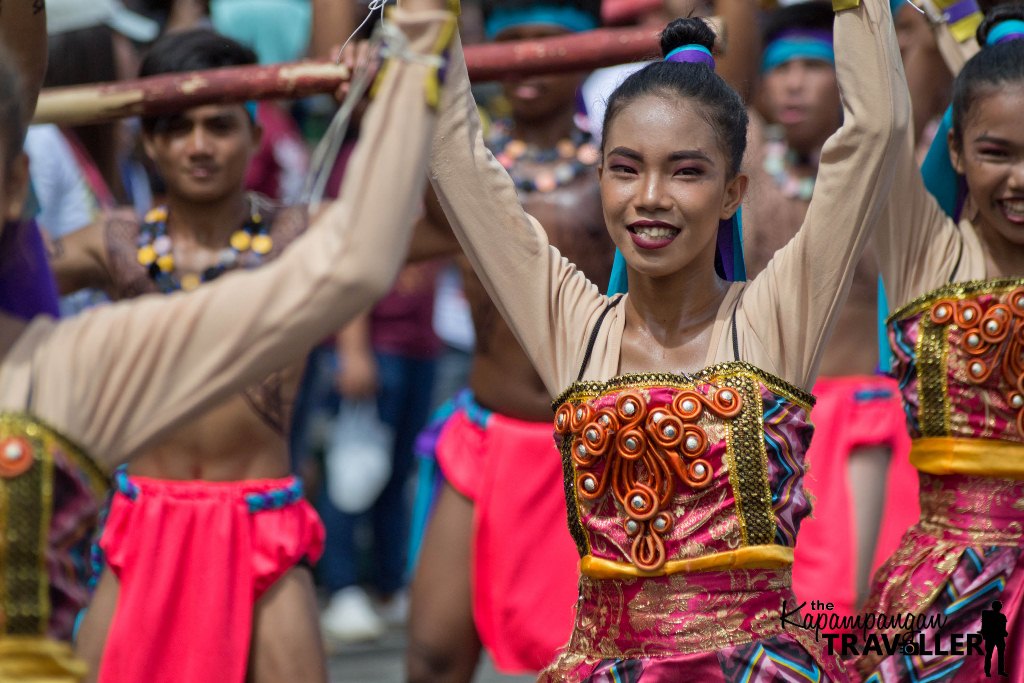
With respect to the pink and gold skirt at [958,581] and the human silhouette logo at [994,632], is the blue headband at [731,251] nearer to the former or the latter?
the pink and gold skirt at [958,581]

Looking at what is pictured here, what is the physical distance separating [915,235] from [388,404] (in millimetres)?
3993

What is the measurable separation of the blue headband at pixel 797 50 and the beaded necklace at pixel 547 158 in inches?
44.8

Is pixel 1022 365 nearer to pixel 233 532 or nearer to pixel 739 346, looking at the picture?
pixel 739 346

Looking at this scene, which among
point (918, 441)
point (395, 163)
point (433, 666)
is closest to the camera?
point (395, 163)

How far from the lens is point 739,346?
2.84 meters

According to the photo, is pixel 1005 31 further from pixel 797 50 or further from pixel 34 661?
pixel 34 661

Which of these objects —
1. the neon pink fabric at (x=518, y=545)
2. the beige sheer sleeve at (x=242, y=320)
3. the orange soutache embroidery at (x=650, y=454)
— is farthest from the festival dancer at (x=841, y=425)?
the beige sheer sleeve at (x=242, y=320)

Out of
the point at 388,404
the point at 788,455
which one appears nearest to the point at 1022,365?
the point at 788,455

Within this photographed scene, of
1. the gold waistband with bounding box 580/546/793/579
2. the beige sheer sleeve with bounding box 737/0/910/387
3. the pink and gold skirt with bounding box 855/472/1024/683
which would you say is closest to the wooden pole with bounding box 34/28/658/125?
the beige sheer sleeve with bounding box 737/0/910/387

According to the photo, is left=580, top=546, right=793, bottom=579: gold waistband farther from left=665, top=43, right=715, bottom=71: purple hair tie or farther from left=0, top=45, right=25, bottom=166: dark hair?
left=0, top=45, right=25, bottom=166: dark hair

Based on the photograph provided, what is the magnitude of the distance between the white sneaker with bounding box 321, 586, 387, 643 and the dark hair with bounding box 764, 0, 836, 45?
9.08ft

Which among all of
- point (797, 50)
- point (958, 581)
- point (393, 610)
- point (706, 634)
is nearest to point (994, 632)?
point (958, 581)

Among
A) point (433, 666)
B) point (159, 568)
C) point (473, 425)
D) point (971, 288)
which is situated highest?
point (971, 288)

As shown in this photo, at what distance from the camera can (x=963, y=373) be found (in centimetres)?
327
